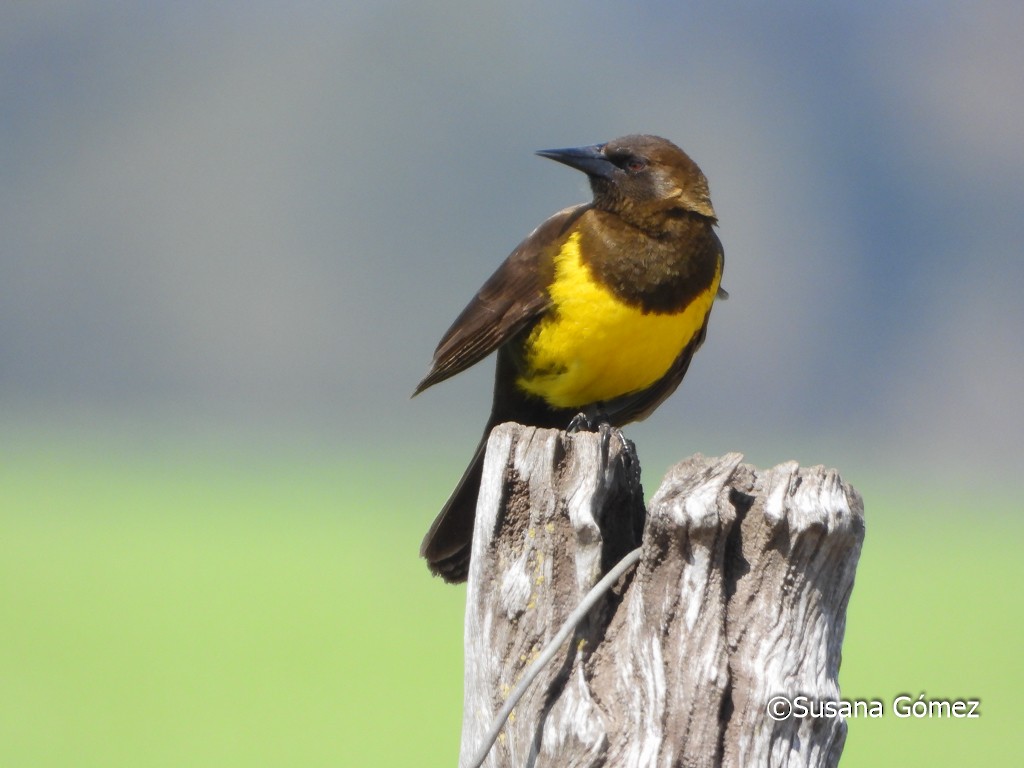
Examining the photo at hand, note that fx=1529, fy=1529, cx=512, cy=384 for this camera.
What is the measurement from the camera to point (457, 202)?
8425 centimetres

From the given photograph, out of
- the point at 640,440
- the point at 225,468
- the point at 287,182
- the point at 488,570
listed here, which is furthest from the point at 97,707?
the point at 287,182

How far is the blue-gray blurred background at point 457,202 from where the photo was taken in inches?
2736

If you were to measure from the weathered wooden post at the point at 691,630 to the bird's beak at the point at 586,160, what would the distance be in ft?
7.71

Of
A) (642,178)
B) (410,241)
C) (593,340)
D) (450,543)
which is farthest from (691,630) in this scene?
(410,241)

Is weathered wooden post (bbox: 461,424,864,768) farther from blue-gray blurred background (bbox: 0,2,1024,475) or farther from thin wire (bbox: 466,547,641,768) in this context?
blue-gray blurred background (bbox: 0,2,1024,475)

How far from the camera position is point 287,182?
87188 millimetres

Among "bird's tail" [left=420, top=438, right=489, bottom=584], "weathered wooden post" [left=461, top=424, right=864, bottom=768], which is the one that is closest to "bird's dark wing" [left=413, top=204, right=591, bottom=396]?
"bird's tail" [left=420, top=438, right=489, bottom=584]

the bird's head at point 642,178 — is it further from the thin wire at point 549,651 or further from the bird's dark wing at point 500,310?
the thin wire at point 549,651

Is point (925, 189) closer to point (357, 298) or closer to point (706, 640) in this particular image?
point (357, 298)

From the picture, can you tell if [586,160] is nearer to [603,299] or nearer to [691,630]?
[603,299]

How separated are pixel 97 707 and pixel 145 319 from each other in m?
60.4

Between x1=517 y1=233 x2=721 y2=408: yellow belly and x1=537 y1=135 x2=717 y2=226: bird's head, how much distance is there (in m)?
0.23

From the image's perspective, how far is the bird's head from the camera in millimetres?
4918

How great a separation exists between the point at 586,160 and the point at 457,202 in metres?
79.8
